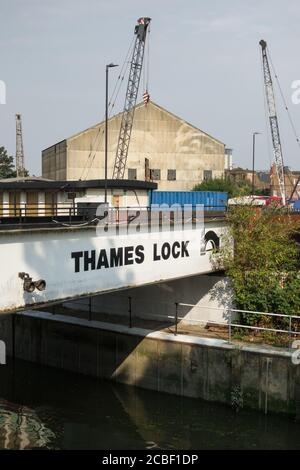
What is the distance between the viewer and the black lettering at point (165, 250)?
18495 mm

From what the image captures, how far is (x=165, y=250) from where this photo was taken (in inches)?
732

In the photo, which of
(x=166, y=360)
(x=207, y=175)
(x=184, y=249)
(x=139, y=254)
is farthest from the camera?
(x=207, y=175)

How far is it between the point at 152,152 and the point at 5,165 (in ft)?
128

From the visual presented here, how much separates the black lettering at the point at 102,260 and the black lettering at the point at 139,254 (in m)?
1.58

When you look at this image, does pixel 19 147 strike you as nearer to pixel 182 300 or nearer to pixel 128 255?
pixel 182 300

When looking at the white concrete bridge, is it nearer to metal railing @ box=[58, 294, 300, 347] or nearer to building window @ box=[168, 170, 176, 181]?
metal railing @ box=[58, 294, 300, 347]

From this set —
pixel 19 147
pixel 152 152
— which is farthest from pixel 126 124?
pixel 19 147

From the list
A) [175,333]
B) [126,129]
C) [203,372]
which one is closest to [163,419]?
[203,372]

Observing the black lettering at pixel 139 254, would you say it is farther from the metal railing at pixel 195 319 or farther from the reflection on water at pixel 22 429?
the reflection on water at pixel 22 429

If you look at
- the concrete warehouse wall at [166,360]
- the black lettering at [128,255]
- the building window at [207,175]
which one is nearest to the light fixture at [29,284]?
the black lettering at [128,255]

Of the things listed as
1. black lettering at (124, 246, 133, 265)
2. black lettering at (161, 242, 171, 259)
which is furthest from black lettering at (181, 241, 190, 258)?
black lettering at (124, 246, 133, 265)

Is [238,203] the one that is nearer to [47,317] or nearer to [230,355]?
[230,355]

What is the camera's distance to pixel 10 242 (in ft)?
42.3

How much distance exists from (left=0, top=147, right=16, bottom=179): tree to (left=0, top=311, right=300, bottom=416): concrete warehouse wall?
7690cm
